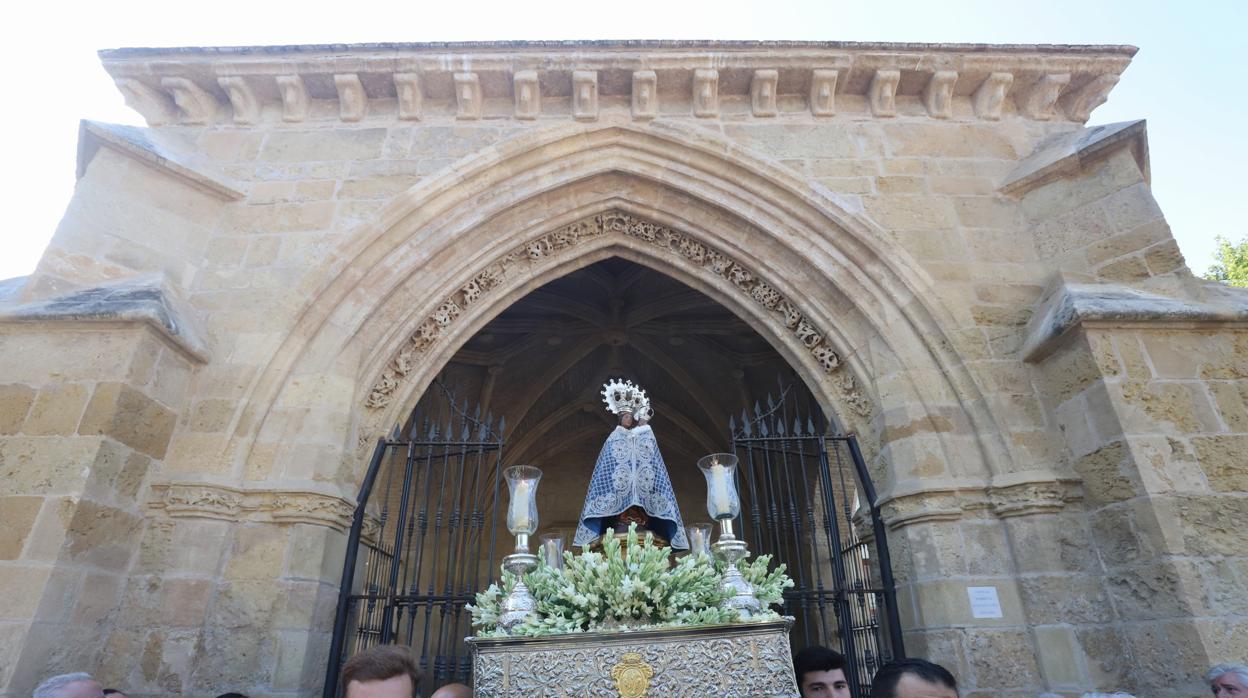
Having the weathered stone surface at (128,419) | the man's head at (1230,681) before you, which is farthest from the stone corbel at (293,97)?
the man's head at (1230,681)

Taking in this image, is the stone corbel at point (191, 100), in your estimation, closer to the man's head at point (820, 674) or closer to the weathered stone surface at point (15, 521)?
the weathered stone surface at point (15, 521)

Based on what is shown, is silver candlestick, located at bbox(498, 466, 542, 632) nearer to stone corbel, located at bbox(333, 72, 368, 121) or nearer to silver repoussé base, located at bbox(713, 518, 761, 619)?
silver repoussé base, located at bbox(713, 518, 761, 619)

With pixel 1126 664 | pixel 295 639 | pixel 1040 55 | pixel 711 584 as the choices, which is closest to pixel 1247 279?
pixel 1040 55

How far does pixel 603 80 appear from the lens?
5.21m

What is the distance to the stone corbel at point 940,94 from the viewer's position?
514 cm

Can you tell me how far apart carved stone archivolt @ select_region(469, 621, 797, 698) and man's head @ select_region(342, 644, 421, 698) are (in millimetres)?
397

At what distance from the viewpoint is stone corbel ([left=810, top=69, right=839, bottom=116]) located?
5.12m

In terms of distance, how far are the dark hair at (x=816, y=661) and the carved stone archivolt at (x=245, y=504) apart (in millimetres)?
2788

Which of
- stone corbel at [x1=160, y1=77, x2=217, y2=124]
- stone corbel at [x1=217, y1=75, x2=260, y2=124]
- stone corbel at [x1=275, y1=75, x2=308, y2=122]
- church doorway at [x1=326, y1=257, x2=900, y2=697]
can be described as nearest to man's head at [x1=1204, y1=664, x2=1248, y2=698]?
church doorway at [x1=326, y1=257, x2=900, y2=697]

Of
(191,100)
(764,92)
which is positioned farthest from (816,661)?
(191,100)

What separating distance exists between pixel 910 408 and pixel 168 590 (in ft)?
14.9

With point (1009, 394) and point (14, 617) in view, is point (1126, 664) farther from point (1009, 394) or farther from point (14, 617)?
point (14, 617)

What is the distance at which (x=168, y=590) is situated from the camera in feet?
Result: 11.8

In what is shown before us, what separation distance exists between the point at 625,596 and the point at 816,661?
1.18 metres
